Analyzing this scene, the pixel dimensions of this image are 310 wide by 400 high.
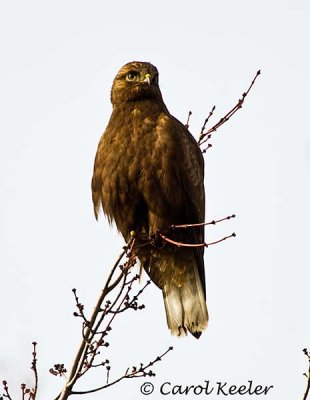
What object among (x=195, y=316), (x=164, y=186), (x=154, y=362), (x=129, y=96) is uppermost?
(x=129, y=96)

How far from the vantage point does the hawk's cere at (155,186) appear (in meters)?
6.50

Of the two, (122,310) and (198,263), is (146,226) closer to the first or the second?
(198,263)

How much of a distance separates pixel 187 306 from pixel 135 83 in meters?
1.89

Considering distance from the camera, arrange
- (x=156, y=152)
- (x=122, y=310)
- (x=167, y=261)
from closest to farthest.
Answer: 1. (x=122, y=310)
2. (x=156, y=152)
3. (x=167, y=261)

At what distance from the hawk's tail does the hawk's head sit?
147cm

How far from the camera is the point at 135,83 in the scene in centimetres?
723

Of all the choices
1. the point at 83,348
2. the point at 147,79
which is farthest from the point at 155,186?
the point at 83,348

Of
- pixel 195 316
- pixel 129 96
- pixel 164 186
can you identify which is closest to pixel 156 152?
pixel 164 186

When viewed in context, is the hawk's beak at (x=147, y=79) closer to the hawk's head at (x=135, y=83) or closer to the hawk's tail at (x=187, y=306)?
the hawk's head at (x=135, y=83)

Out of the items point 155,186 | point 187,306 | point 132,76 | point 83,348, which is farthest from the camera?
point 132,76

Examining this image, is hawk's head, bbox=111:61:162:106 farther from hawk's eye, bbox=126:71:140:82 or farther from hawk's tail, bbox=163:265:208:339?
hawk's tail, bbox=163:265:208:339

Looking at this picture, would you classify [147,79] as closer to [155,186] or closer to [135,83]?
[135,83]

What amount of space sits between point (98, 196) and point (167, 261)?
784 millimetres

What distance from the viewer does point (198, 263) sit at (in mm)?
7125
